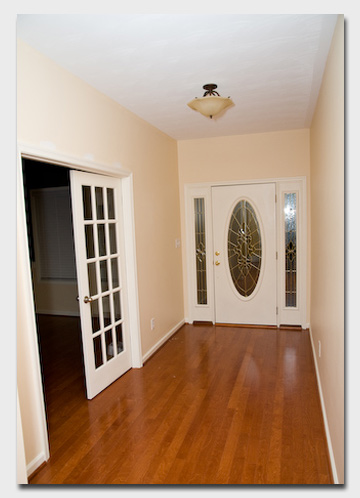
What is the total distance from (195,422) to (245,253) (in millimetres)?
2714

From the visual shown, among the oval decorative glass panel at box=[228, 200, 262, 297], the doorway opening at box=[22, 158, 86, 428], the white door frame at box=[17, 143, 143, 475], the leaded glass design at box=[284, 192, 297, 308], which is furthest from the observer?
the doorway opening at box=[22, 158, 86, 428]

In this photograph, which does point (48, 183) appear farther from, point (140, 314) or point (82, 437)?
point (82, 437)

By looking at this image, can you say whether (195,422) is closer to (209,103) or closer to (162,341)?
(162,341)

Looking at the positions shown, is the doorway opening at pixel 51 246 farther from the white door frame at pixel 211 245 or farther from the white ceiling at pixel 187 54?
the white ceiling at pixel 187 54

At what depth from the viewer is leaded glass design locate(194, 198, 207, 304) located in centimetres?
526

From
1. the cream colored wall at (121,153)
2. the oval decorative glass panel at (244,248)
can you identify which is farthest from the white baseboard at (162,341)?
the oval decorative glass panel at (244,248)

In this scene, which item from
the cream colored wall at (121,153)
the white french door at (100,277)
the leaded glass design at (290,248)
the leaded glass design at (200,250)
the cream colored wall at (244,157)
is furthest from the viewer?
the leaded glass design at (200,250)

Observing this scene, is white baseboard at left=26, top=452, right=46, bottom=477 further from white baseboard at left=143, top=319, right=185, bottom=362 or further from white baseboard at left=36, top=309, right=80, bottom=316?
white baseboard at left=36, top=309, right=80, bottom=316

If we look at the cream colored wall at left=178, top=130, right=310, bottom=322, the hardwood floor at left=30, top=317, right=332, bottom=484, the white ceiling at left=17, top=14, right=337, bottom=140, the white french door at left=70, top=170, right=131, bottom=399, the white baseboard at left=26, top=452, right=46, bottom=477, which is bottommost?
the hardwood floor at left=30, top=317, right=332, bottom=484

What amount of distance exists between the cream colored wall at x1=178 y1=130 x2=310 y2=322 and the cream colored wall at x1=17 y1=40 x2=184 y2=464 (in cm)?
23

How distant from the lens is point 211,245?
5238 millimetres

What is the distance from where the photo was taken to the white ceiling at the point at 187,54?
6.81 ft

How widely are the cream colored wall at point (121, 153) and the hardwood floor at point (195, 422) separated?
1.32ft

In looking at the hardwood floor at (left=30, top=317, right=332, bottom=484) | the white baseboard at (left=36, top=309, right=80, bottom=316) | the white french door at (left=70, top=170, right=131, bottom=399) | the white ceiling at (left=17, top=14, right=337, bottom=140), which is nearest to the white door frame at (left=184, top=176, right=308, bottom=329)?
the hardwood floor at (left=30, top=317, right=332, bottom=484)
